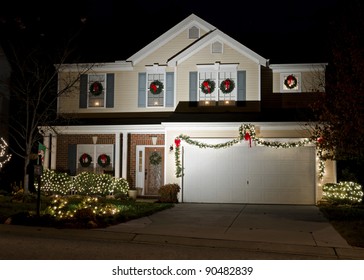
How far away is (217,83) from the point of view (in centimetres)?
2097

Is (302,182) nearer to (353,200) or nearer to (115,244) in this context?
(353,200)

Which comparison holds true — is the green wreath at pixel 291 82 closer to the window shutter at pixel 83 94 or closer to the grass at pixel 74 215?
the grass at pixel 74 215

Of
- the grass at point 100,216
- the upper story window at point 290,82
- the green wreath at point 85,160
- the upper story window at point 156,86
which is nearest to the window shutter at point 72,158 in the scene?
the green wreath at point 85,160

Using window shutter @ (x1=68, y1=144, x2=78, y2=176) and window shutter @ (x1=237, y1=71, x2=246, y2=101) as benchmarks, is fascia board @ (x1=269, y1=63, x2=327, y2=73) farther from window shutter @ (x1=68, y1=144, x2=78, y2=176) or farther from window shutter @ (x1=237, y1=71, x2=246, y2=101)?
window shutter @ (x1=68, y1=144, x2=78, y2=176)

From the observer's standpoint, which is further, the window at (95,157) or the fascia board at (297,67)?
the window at (95,157)

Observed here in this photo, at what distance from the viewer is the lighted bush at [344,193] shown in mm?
18141

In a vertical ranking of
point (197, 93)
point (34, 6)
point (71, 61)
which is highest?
point (34, 6)

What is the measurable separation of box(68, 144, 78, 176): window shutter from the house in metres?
0.04

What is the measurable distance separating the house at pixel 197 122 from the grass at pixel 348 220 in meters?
1.93

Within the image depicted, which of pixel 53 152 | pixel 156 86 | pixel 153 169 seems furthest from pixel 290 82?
pixel 53 152

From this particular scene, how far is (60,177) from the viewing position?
20.7 m

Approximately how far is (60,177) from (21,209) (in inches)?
214

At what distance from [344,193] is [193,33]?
379 inches

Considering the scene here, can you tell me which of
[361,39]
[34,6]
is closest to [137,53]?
[361,39]
